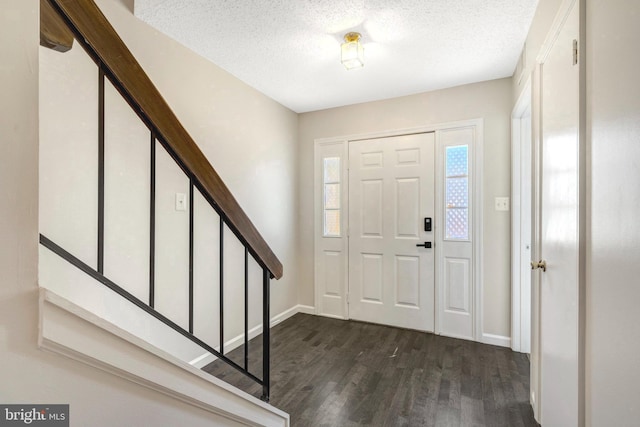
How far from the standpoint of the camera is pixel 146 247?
75.3 inches

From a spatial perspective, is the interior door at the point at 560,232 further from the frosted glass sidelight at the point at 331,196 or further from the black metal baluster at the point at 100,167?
the frosted glass sidelight at the point at 331,196

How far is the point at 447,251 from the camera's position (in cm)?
290

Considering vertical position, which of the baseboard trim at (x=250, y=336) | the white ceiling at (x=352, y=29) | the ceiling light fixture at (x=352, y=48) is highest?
the white ceiling at (x=352, y=29)

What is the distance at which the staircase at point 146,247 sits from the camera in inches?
25.2

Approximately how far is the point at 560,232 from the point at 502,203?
59.4 inches

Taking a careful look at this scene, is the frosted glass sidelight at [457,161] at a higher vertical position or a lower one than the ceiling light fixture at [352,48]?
lower

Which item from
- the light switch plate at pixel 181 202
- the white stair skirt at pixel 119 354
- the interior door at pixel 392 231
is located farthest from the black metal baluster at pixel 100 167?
the interior door at pixel 392 231

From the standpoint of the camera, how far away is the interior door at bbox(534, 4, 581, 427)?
1125 millimetres

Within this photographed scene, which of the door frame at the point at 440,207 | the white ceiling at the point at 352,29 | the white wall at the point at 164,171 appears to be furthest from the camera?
the door frame at the point at 440,207

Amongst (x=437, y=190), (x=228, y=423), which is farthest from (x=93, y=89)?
(x=437, y=190)

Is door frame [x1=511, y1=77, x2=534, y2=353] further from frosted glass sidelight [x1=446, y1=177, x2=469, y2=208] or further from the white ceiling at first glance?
the white ceiling

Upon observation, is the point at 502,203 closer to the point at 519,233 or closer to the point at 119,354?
the point at 519,233

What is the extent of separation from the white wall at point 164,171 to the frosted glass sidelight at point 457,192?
170 centimetres

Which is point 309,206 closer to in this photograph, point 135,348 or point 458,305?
point 458,305
